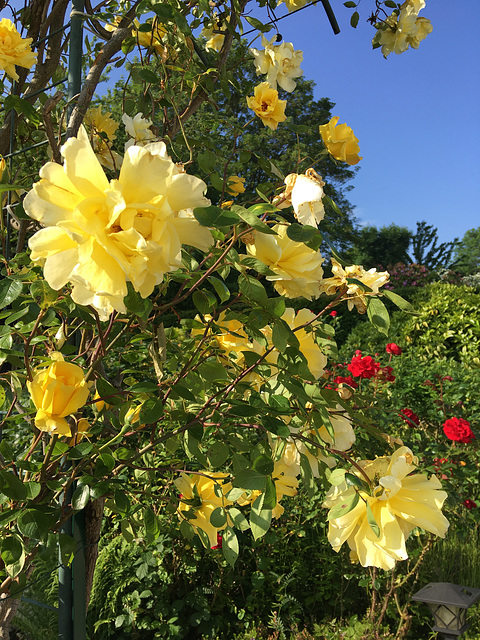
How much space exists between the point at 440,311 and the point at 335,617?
5.76 meters

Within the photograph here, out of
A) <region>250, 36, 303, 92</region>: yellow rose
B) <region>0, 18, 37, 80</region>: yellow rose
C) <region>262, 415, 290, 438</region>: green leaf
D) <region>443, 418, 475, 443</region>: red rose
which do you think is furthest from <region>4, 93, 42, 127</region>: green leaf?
<region>443, 418, 475, 443</region>: red rose

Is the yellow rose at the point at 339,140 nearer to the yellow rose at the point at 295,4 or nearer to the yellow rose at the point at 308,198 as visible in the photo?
the yellow rose at the point at 308,198

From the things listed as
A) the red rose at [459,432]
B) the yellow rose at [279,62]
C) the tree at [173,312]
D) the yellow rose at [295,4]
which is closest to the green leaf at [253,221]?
the tree at [173,312]

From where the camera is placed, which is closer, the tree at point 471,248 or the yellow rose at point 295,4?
the yellow rose at point 295,4

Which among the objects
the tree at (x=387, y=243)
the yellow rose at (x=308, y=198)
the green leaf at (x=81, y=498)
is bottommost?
the green leaf at (x=81, y=498)

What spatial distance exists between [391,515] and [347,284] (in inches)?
13.2

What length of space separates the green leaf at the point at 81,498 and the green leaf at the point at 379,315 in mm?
550

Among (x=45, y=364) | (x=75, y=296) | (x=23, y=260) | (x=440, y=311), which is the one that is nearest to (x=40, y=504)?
(x=45, y=364)

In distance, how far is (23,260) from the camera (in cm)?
91

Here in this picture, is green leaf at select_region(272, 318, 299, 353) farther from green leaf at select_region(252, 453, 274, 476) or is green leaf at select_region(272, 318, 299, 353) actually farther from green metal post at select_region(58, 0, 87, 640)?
green metal post at select_region(58, 0, 87, 640)

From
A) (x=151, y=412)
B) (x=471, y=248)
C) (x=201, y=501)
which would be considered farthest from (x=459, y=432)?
(x=471, y=248)

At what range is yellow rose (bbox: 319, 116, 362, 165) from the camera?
958 mm

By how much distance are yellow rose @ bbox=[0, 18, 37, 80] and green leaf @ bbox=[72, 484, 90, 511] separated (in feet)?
3.26

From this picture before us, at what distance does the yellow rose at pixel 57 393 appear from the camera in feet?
2.41
